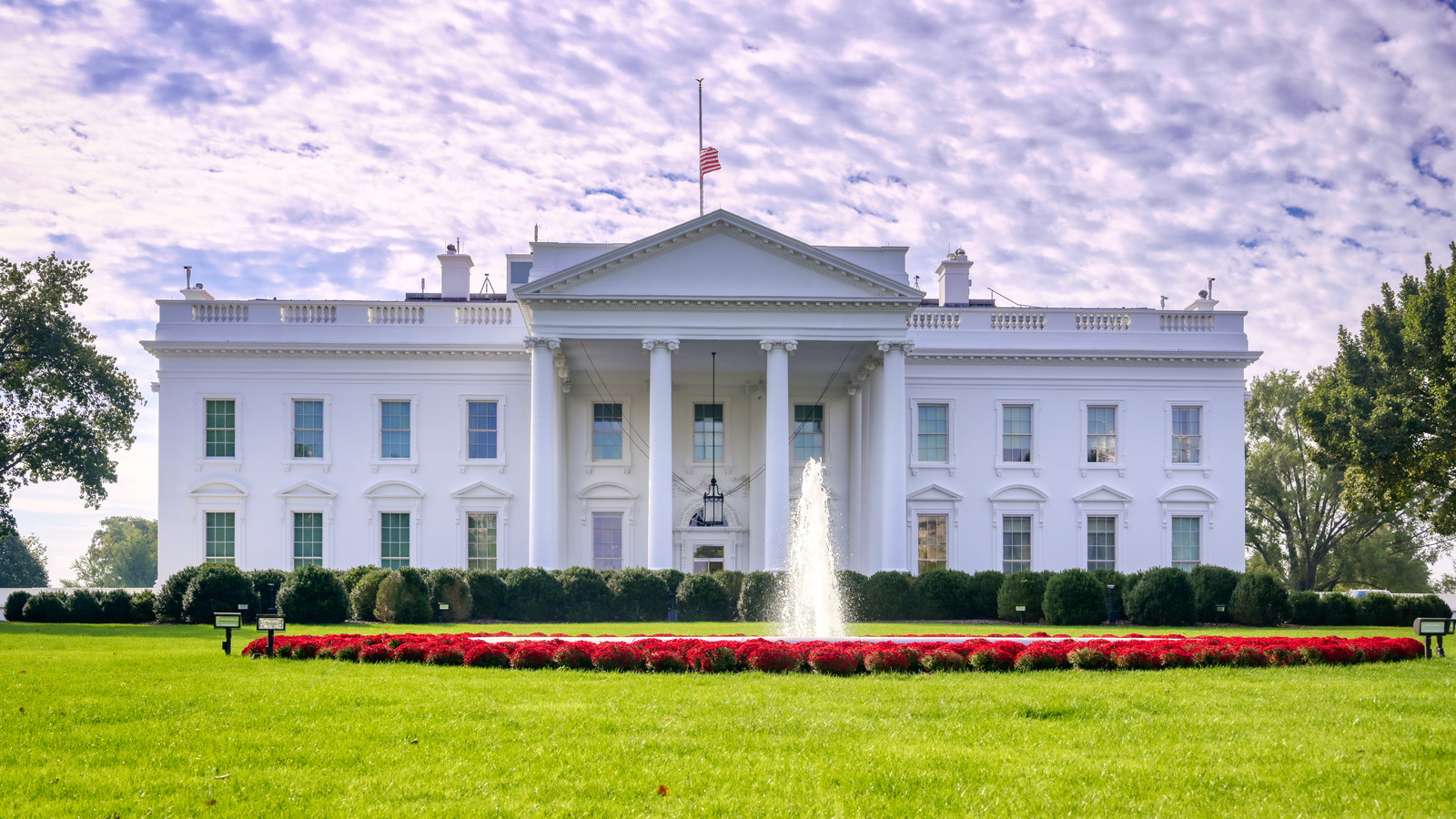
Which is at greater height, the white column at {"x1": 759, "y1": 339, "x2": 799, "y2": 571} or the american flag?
the american flag

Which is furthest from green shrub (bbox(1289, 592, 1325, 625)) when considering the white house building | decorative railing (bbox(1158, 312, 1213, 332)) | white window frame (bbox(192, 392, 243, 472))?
white window frame (bbox(192, 392, 243, 472))

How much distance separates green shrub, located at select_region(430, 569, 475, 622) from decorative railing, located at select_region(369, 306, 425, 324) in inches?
408

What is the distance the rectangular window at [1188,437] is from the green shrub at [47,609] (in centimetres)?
3093

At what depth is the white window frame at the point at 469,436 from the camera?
1271 inches

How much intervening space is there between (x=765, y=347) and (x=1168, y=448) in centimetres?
1392

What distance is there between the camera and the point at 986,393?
110 feet

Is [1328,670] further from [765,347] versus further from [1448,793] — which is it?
[765,347]

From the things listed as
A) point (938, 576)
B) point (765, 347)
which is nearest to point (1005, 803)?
point (938, 576)

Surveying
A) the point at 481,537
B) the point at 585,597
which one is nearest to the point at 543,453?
the point at 585,597

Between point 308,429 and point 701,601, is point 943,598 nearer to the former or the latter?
point 701,601

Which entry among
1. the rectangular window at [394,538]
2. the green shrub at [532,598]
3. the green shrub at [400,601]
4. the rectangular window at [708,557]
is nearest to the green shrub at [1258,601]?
the rectangular window at [708,557]

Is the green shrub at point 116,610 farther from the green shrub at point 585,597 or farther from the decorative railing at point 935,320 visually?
the decorative railing at point 935,320

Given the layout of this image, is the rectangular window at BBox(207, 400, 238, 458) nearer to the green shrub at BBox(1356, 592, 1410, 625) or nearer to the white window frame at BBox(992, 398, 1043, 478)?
the white window frame at BBox(992, 398, 1043, 478)

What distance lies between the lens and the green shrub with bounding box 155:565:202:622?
75.8ft
